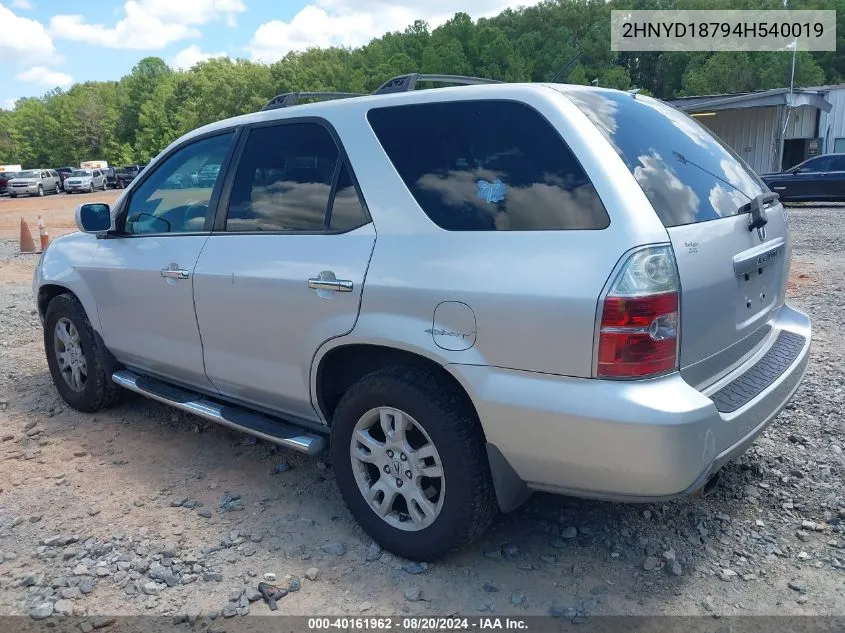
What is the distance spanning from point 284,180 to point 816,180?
18.9 m

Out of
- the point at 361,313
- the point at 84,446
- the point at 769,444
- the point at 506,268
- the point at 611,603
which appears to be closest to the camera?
the point at 506,268

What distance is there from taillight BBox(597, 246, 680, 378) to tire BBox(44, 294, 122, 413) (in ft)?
11.3

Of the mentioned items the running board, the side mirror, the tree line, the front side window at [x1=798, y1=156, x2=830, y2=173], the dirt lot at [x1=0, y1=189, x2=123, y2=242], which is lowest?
the dirt lot at [x1=0, y1=189, x2=123, y2=242]

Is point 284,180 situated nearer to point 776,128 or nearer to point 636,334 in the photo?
point 636,334

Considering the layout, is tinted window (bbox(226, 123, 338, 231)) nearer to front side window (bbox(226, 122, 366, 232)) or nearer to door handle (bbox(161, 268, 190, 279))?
front side window (bbox(226, 122, 366, 232))

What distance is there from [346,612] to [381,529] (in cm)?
41

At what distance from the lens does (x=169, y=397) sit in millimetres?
3920

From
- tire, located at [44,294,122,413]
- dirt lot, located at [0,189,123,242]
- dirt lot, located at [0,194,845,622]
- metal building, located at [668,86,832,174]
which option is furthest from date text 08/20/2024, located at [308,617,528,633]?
metal building, located at [668,86,832,174]

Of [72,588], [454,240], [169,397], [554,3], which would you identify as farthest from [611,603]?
[554,3]

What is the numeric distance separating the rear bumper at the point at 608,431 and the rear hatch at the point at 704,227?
190 millimetres

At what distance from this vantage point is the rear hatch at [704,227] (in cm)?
242

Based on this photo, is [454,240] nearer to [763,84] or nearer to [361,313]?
[361,313]

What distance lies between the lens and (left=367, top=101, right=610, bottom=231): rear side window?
2.46 meters

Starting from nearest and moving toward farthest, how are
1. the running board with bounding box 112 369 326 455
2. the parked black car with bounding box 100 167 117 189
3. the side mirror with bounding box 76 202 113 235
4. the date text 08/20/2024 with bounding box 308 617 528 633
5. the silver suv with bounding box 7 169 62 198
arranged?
1. the date text 08/20/2024 with bounding box 308 617 528 633
2. the running board with bounding box 112 369 326 455
3. the side mirror with bounding box 76 202 113 235
4. the silver suv with bounding box 7 169 62 198
5. the parked black car with bounding box 100 167 117 189
